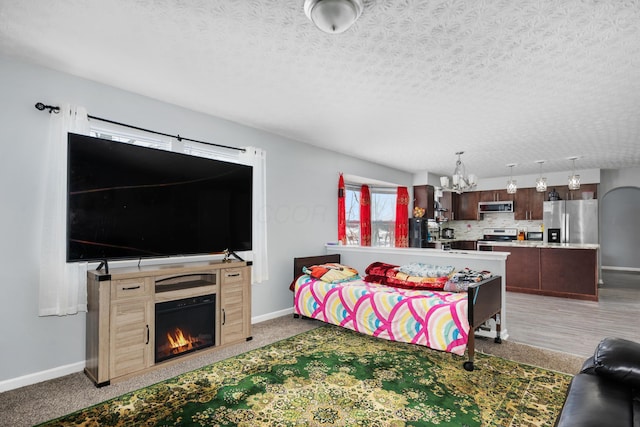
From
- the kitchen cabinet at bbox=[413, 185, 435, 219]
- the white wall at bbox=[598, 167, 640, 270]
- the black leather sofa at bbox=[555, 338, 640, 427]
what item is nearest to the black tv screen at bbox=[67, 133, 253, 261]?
the black leather sofa at bbox=[555, 338, 640, 427]

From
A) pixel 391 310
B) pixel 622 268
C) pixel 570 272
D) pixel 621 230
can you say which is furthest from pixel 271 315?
pixel 621 230

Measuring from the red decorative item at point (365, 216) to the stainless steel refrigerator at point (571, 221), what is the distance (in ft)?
13.7

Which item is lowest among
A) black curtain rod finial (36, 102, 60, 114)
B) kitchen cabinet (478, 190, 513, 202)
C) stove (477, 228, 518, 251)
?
stove (477, 228, 518, 251)

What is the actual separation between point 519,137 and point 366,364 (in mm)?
3836

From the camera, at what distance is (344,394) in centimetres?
250

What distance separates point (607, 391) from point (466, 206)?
8079mm

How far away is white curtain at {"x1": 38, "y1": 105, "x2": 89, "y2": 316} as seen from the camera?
2.70 m

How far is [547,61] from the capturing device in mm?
2590

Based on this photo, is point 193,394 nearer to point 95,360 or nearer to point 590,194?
point 95,360

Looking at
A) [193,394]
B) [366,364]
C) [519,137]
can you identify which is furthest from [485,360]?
[519,137]

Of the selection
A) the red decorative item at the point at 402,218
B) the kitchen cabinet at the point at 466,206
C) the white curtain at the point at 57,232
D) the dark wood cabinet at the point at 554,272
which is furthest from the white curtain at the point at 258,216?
the kitchen cabinet at the point at 466,206

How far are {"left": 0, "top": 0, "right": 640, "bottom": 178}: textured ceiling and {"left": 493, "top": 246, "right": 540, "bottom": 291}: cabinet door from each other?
259cm

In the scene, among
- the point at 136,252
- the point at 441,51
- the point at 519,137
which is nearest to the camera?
the point at 441,51

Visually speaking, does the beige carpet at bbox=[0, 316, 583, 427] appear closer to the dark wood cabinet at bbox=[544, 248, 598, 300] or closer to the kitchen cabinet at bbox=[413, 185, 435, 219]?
the dark wood cabinet at bbox=[544, 248, 598, 300]
